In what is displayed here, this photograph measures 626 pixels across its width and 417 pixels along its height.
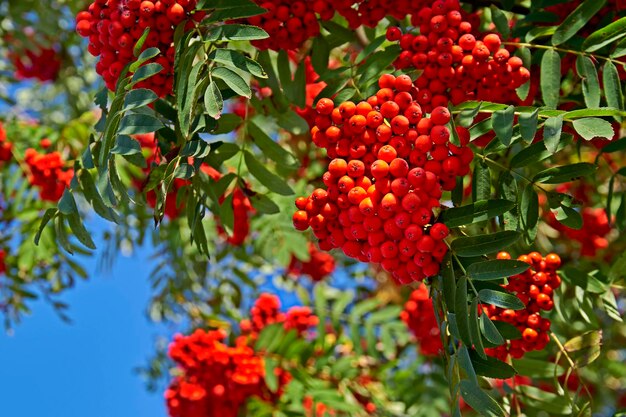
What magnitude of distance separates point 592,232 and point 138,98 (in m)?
2.68

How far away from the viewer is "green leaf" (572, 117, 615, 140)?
1673 millimetres

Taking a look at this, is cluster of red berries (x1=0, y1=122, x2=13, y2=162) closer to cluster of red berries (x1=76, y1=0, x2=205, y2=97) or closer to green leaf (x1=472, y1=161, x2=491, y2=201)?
cluster of red berries (x1=76, y1=0, x2=205, y2=97)

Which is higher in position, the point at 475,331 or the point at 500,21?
the point at 500,21

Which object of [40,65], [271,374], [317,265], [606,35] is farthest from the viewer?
[40,65]

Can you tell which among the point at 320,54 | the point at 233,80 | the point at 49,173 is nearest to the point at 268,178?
the point at 320,54

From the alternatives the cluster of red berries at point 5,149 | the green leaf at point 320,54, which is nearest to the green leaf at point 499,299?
the green leaf at point 320,54

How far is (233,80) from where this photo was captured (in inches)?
71.1

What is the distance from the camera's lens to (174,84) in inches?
73.7

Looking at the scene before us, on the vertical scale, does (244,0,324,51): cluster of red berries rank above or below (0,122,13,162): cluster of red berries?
below

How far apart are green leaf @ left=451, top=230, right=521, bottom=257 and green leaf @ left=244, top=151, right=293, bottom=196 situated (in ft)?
2.14

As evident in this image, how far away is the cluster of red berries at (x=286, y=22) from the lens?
2027mm

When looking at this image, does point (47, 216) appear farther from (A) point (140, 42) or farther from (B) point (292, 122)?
(B) point (292, 122)

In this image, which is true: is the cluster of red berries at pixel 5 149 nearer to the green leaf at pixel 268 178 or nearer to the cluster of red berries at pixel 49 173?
the cluster of red berries at pixel 49 173

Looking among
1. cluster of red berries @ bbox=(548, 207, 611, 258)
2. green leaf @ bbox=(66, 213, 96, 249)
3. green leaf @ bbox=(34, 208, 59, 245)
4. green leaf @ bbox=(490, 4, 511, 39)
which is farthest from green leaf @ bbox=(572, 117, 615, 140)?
cluster of red berries @ bbox=(548, 207, 611, 258)
